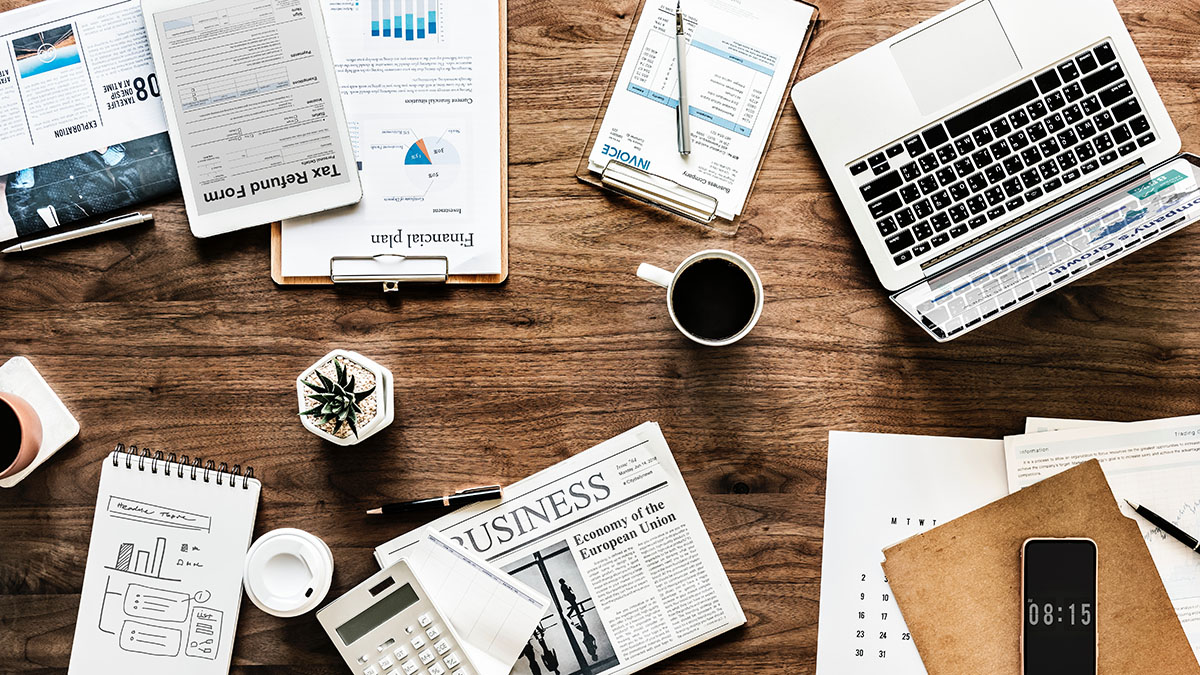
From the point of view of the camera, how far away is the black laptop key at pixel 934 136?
3.07 feet

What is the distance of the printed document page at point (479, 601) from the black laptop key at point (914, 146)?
646 mm

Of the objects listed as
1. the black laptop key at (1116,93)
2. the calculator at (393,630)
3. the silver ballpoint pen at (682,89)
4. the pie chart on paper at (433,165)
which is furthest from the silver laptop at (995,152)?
the calculator at (393,630)

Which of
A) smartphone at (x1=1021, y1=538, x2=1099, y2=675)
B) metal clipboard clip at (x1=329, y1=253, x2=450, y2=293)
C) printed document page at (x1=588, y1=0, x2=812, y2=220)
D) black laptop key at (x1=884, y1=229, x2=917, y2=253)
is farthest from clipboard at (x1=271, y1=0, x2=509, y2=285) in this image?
smartphone at (x1=1021, y1=538, x2=1099, y2=675)

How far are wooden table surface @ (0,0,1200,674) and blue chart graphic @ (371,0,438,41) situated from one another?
99 millimetres

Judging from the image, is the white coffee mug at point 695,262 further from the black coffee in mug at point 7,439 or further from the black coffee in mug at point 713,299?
the black coffee in mug at point 7,439

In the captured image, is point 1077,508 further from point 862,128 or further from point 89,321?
point 89,321

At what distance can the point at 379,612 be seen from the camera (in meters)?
0.95

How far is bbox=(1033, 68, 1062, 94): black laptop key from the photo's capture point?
918 mm

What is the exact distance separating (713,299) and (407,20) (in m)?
0.47

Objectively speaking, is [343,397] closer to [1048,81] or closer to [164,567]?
[164,567]

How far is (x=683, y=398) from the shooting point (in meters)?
0.99

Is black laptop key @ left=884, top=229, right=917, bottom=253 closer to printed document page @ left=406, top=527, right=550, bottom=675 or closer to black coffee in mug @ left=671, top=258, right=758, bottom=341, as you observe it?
black coffee in mug @ left=671, top=258, right=758, bottom=341

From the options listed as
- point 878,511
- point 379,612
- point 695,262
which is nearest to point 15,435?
point 379,612

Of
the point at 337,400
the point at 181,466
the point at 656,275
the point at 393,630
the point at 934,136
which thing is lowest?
the point at 393,630
